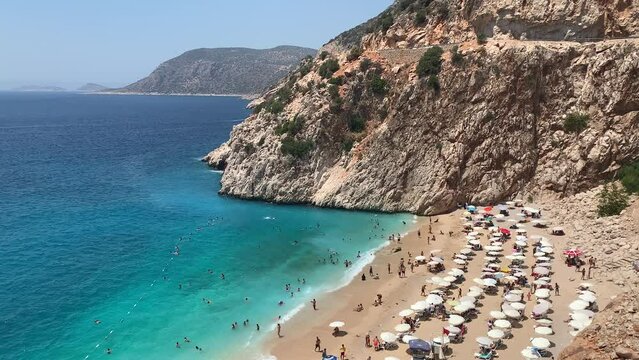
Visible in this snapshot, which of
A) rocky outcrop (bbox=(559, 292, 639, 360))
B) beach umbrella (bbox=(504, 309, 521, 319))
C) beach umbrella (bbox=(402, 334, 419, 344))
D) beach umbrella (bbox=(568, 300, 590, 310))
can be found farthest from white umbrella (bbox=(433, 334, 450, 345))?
rocky outcrop (bbox=(559, 292, 639, 360))

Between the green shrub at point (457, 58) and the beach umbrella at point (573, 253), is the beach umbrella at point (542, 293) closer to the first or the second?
the beach umbrella at point (573, 253)

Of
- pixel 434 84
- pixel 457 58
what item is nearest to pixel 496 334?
pixel 434 84

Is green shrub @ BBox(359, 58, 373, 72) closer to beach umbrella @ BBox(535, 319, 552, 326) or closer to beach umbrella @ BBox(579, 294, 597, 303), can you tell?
beach umbrella @ BBox(579, 294, 597, 303)

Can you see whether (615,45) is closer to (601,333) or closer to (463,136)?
(463,136)

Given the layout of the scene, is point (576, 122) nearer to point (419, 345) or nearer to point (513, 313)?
point (513, 313)

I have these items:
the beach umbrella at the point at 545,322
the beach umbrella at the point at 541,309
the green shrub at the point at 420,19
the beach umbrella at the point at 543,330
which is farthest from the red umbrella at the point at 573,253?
the green shrub at the point at 420,19

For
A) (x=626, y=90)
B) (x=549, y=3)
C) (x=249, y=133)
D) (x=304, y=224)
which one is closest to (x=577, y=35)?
(x=549, y=3)

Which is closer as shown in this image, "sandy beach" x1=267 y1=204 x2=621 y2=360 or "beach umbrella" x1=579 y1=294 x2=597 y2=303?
"sandy beach" x1=267 y1=204 x2=621 y2=360
